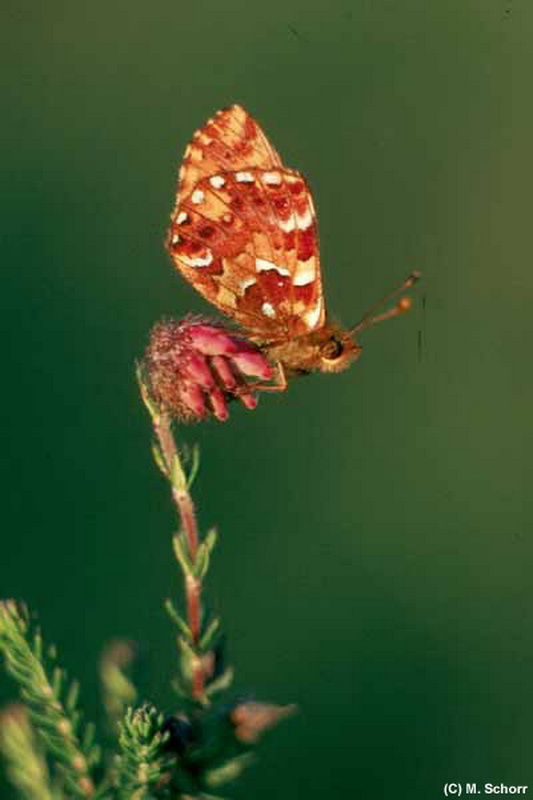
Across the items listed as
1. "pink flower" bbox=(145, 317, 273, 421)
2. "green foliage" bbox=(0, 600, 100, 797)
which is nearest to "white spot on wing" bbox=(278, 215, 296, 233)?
"pink flower" bbox=(145, 317, 273, 421)

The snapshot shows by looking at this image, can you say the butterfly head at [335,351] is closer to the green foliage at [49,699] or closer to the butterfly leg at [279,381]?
the butterfly leg at [279,381]

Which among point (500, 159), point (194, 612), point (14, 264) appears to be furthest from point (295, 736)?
point (500, 159)

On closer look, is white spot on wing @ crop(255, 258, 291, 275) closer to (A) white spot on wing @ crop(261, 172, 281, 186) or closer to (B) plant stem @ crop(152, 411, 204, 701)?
(A) white spot on wing @ crop(261, 172, 281, 186)

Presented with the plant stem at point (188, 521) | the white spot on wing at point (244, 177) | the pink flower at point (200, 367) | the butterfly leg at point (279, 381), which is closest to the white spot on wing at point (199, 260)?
the white spot on wing at point (244, 177)

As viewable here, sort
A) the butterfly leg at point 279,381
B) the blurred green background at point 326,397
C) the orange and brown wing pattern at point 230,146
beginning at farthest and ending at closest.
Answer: the blurred green background at point 326,397 → the orange and brown wing pattern at point 230,146 → the butterfly leg at point 279,381

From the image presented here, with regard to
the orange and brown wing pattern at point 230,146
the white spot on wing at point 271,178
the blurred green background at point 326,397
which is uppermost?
the orange and brown wing pattern at point 230,146

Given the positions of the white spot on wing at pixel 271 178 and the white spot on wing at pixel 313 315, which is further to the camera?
the white spot on wing at pixel 271 178

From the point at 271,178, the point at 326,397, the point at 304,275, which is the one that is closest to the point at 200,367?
the point at 304,275

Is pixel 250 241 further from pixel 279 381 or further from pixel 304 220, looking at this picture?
pixel 279 381
